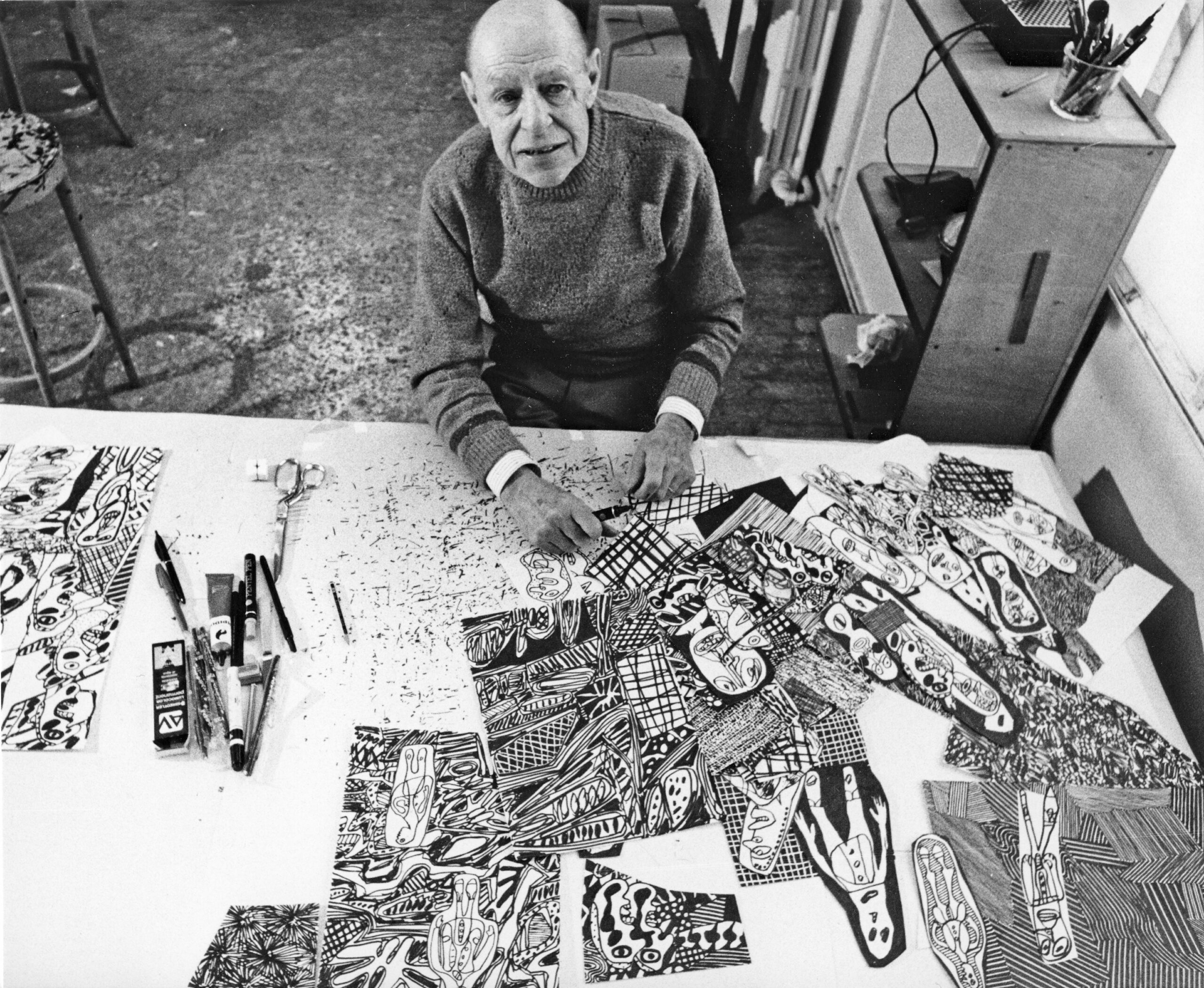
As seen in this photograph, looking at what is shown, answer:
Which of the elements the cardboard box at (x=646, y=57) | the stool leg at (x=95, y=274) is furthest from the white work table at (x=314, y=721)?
the cardboard box at (x=646, y=57)

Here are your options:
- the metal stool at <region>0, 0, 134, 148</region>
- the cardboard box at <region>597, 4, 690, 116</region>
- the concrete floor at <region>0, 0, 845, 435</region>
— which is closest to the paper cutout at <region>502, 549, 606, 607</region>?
the concrete floor at <region>0, 0, 845, 435</region>

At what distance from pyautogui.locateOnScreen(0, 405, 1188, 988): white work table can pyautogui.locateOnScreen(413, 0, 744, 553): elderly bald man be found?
71mm

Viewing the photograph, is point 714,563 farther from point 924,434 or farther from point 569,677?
point 924,434

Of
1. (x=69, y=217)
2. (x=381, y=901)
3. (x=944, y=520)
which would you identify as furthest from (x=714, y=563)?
(x=69, y=217)

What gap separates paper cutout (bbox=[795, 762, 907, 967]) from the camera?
41.8 inches

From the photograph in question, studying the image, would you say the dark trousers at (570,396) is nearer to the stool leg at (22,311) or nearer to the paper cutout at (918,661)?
the paper cutout at (918,661)

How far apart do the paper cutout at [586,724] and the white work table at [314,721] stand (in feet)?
0.10

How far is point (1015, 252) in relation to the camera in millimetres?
1626

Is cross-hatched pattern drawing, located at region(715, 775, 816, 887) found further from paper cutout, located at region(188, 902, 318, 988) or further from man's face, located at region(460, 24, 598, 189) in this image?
man's face, located at region(460, 24, 598, 189)

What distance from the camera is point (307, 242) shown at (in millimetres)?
3133

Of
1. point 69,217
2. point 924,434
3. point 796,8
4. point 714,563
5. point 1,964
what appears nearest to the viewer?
point 1,964

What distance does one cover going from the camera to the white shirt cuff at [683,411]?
1539mm

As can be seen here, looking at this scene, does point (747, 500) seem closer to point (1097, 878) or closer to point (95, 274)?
point (1097, 878)

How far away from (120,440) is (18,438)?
0.47 feet
